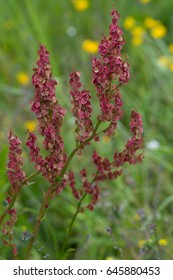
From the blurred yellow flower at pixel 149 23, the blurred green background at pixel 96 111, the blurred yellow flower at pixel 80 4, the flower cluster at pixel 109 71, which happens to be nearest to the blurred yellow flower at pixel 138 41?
the blurred green background at pixel 96 111

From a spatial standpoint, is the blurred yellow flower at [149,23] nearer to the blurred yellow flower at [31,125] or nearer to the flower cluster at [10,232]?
the blurred yellow flower at [31,125]

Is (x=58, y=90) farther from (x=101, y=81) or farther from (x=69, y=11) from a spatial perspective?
(x=101, y=81)

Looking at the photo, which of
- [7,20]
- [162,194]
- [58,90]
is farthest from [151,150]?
[7,20]

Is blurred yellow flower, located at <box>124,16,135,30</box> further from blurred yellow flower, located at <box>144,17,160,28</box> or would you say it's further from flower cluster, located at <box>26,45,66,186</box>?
flower cluster, located at <box>26,45,66,186</box>

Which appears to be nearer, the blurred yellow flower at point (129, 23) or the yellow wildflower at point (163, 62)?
the yellow wildflower at point (163, 62)

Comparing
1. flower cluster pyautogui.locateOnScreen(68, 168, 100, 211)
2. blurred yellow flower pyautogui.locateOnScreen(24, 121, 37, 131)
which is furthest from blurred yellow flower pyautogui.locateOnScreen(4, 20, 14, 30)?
flower cluster pyautogui.locateOnScreen(68, 168, 100, 211)

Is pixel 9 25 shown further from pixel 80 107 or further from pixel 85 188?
pixel 80 107
